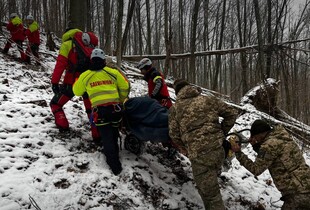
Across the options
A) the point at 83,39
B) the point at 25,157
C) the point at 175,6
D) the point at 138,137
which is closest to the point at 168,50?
the point at 83,39

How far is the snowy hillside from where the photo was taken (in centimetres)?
361

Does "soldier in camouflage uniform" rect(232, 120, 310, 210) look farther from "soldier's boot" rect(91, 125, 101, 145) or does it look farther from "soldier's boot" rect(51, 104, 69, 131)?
"soldier's boot" rect(51, 104, 69, 131)

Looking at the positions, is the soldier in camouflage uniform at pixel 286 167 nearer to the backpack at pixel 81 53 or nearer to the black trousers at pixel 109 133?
→ the black trousers at pixel 109 133

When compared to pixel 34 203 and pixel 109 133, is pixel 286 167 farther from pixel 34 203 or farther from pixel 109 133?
pixel 34 203

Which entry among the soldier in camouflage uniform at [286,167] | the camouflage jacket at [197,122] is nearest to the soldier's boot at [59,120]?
the camouflage jacket at [197,122]

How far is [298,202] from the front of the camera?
12.0 ft

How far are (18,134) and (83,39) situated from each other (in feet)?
6.62

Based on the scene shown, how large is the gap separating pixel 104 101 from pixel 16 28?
7.67 m

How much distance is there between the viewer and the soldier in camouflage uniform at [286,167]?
11.9ft

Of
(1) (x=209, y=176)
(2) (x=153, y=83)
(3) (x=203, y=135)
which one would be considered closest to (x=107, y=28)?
(2) (x=153, y=83)

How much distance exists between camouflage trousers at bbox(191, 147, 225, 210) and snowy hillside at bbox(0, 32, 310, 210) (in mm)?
689

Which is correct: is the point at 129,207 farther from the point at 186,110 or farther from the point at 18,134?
the point at 18,134

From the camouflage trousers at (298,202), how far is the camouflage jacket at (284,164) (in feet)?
0.23

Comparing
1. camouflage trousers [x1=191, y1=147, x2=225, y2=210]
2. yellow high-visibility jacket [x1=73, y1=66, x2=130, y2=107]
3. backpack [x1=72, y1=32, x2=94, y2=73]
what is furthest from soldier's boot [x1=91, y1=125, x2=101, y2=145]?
camouflage trousers [x1=191, y1=147, x2=225, y2=210]
